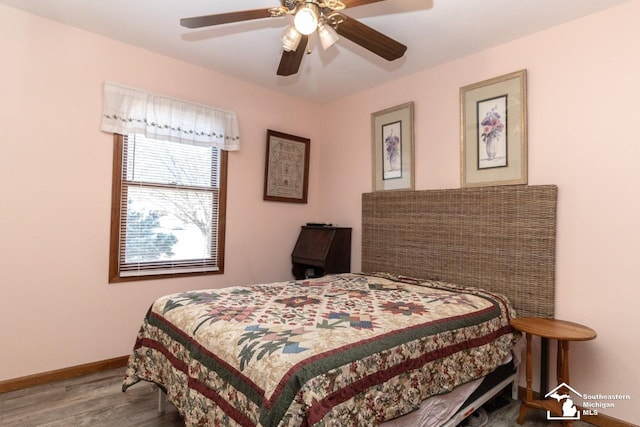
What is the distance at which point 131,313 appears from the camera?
2.87 meters

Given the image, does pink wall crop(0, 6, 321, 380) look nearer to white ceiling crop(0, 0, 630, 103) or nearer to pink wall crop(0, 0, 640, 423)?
pink wall crop(0, 0, 640, 423)

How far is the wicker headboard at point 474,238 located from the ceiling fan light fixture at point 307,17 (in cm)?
182

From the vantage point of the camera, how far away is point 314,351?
1.34 m

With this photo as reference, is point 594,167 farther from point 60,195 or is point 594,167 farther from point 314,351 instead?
point 60,195

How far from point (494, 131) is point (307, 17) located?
1787 mm

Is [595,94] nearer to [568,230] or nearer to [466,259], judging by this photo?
[568,230]

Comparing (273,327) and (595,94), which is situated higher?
(595,94)

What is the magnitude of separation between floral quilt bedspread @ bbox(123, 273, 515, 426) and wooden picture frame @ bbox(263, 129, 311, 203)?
4.93 feet

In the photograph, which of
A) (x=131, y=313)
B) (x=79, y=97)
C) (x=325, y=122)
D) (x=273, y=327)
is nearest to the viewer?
(x=273, y=327)

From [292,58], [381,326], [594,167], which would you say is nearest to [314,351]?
[381,326]

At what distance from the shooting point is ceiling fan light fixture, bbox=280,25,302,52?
71.4 inches

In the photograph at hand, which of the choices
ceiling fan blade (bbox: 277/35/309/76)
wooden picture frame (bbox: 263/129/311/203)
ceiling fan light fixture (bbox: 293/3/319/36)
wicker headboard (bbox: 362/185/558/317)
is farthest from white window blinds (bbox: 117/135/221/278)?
ceiling fan light fixture (bbox: 293/3/319/36)

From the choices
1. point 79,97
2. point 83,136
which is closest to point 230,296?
point 83,136

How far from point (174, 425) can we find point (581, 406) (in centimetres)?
252
